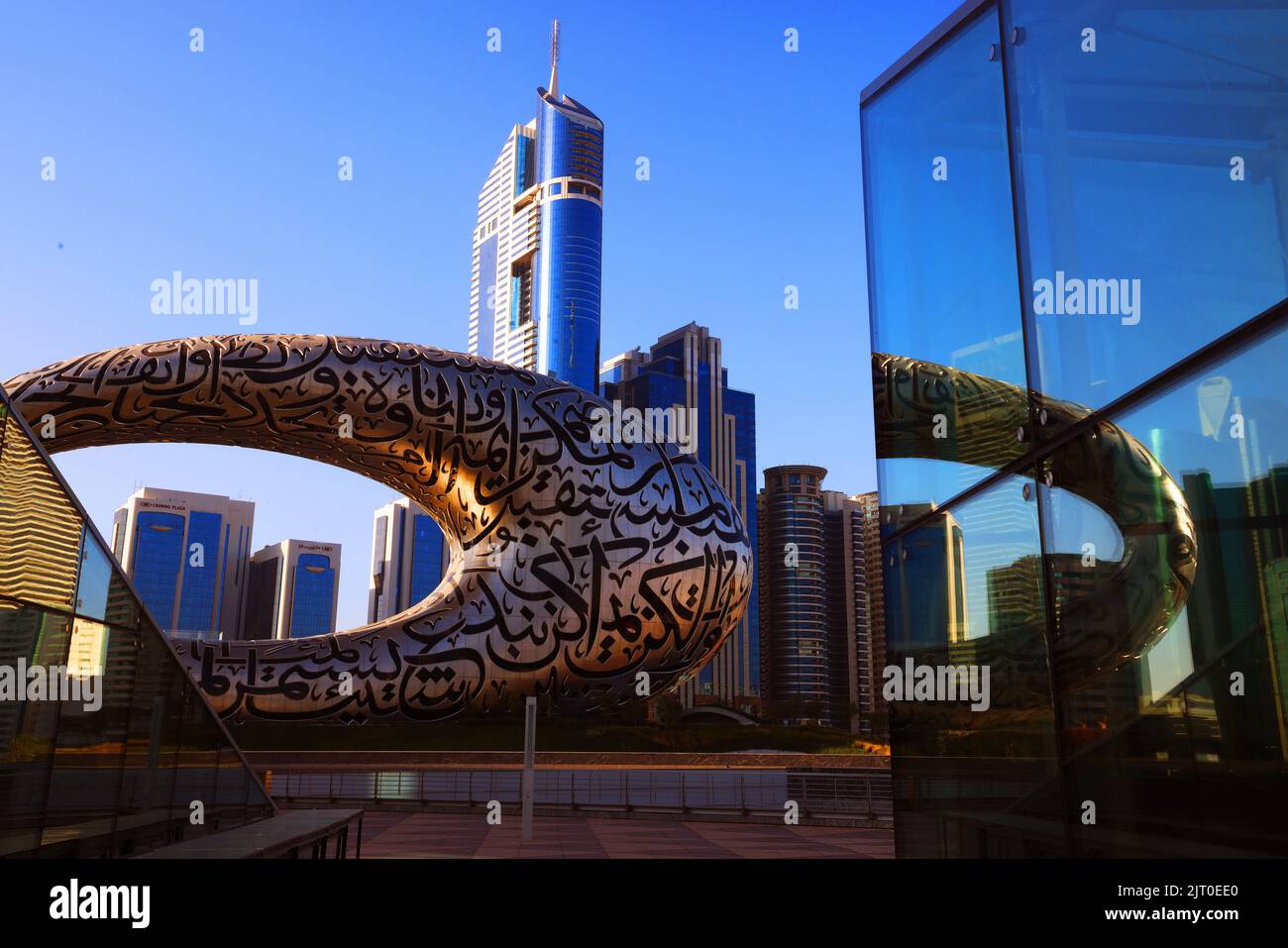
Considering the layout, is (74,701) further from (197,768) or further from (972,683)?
(972,683)

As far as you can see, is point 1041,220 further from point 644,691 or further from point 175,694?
point 644,691

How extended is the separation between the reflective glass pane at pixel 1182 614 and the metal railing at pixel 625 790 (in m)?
11.1

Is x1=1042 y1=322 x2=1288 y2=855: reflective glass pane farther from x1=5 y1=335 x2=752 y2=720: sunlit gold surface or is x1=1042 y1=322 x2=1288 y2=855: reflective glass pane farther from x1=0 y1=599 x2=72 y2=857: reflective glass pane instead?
x1=5 y1=335 x2=752 y2=720: sunlit gold surface

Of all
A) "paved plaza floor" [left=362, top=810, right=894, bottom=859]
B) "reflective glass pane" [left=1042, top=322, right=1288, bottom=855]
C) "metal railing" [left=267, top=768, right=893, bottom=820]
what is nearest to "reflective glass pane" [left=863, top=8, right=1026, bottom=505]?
"reflective glass pane" [left=1042, top=322, right=1288, bottom=855]

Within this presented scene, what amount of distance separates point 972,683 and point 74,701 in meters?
4.43

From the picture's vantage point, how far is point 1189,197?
3.95 m

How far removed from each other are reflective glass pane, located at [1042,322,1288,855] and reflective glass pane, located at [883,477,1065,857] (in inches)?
10.4

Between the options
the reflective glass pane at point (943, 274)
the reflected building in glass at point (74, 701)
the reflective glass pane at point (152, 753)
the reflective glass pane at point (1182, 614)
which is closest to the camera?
the reflective glass pane at point (1182, 614)

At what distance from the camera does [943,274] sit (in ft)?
20.3

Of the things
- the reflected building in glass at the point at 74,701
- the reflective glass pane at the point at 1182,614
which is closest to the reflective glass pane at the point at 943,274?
the reflective glass pane at the point at 1182,614

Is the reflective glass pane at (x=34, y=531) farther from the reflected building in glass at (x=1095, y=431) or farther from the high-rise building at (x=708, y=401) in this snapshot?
the high-rise building at (x=708, y=401)

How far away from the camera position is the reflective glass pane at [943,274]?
17.9 ft
